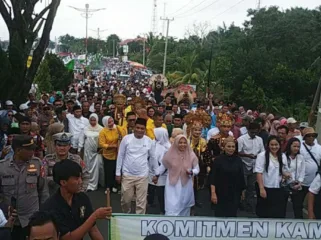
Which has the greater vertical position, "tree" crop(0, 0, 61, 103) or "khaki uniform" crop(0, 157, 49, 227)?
"tree" crop(0, 0, 61, 103)

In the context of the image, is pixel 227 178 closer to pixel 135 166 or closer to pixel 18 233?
pixel 135 166

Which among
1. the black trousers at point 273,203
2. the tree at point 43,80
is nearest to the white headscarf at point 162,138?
the black trousers at point 273,203

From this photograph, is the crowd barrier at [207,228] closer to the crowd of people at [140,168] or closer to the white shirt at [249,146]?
the crowd of people at [140,168]

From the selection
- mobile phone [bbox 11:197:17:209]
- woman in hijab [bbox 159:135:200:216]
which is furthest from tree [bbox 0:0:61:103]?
mobile phone [bbox 11:197:17:209]

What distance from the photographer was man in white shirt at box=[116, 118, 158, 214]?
747cm

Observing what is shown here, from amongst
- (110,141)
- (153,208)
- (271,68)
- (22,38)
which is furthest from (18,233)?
(271,68)

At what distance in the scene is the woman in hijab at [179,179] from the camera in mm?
6863

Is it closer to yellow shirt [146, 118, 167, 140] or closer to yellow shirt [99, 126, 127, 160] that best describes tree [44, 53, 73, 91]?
yellow shirt [146, 118, 167, 140]

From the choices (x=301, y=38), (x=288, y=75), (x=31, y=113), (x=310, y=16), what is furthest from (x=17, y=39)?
(x=310, y=16)

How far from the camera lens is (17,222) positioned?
4.84 m

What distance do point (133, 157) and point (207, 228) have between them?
2591mm

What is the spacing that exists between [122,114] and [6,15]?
25.7 feet

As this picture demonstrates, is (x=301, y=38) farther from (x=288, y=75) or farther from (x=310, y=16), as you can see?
(x=288, y=75)

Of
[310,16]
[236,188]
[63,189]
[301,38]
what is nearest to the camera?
[63,189]
